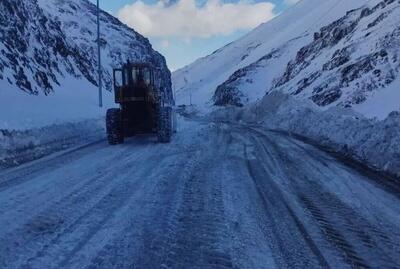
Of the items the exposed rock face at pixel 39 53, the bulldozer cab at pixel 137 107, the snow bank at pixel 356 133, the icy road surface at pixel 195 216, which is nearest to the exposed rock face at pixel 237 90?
the exposed rock face at pixel 39 53

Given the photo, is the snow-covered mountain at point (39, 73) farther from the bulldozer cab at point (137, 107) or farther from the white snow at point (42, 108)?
the bulldozer cab at point (137, 107)

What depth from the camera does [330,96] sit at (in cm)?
3775

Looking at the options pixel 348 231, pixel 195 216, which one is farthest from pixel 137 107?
pixel 348 231

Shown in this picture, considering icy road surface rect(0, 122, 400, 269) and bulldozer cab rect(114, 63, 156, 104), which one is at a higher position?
bulldozer cab rect(114, 63, 156, 104)

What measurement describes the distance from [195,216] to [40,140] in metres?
12.1

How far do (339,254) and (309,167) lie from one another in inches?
277

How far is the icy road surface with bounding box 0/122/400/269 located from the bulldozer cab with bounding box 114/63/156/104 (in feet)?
21.1

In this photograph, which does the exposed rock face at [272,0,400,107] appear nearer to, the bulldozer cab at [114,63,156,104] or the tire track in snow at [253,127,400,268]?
the bulldozer cab at [114,63,156,104]

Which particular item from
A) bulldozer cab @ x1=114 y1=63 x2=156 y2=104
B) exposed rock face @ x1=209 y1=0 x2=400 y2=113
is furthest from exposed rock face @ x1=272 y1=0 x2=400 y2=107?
bulldozer cab @ x1=114 y1=63 x2=156 y2=104

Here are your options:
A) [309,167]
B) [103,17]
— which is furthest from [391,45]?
[103,17]

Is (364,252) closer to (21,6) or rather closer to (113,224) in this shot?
(113,224)

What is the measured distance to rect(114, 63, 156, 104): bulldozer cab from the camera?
19.9m

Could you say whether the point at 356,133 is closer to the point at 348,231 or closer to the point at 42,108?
the point at 348,231

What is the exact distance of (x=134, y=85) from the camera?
19.9 metres
